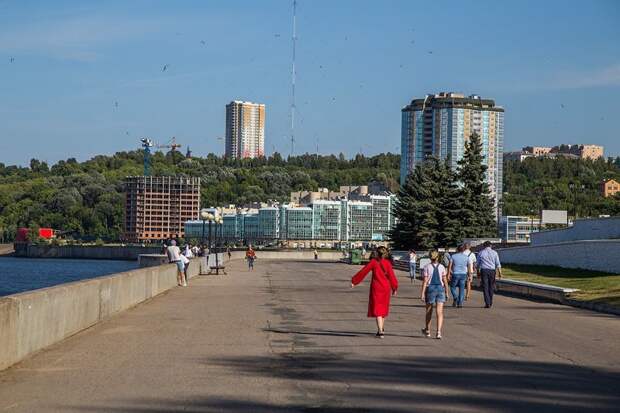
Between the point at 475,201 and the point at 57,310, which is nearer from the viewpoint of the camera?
the point at 57,310

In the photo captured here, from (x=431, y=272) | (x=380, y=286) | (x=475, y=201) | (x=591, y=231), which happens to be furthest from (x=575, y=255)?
(x=475, y=201)

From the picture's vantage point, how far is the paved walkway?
10.7 metres

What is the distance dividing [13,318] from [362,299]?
1827 centimetres

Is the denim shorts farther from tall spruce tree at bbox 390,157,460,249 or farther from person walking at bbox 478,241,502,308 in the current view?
tall spruce tree at bbox 390,157,460,249

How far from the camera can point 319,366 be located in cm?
1371

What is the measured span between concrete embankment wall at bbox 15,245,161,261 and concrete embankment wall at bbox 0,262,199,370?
148 metres

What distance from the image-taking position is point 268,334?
18.6m

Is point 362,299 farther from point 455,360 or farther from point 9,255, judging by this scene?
point 9,255

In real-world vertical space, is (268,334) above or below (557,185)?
below

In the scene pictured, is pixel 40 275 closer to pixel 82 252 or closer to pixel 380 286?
pixel 82 252

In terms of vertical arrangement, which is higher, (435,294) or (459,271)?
(459,271)

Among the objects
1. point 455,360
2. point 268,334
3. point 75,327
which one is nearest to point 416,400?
point 455,360

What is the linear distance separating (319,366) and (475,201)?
71.6 m

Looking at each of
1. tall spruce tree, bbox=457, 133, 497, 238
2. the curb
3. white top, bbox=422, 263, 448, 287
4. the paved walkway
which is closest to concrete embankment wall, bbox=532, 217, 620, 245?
the curb
